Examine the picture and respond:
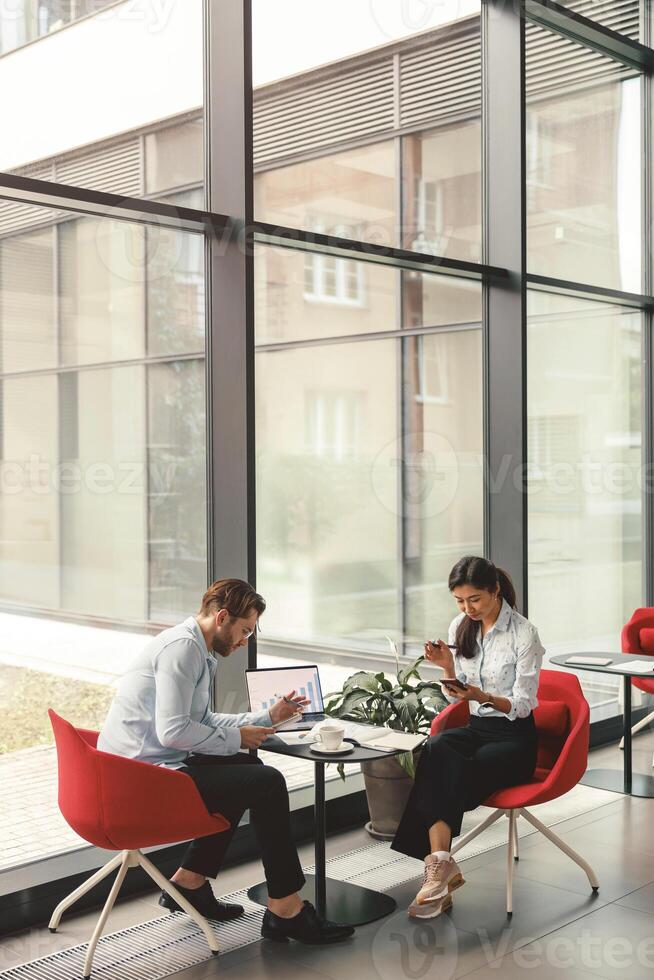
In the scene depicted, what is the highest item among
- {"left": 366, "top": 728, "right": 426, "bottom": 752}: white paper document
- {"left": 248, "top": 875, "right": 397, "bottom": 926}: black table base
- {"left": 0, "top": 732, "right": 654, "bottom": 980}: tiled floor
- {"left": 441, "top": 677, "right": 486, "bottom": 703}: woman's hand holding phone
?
{"left": 441, "top": 677, "right": 486, "bottom": 703}: woman's hand holding phone

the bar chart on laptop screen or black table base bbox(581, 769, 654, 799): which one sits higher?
the bar chart on laptop screen

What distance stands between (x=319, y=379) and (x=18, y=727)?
2434 millimetres

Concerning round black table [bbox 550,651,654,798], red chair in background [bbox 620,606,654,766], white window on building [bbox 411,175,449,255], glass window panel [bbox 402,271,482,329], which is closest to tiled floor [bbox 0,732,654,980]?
round black table [bbox 550,651,654,798]

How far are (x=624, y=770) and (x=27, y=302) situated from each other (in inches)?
156

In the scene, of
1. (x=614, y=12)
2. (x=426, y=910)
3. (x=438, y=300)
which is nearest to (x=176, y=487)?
(x=426, y=910)

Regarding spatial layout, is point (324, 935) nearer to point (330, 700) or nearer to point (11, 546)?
point (330, 700)

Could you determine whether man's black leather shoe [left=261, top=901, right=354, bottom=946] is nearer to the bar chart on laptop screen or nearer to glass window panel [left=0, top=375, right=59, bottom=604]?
the bar chart on laptop screen

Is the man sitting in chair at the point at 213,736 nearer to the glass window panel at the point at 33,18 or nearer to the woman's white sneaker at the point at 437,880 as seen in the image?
the woman's white sneaker at the point at 437,880

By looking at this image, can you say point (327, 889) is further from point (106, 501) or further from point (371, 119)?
point (371, 119)

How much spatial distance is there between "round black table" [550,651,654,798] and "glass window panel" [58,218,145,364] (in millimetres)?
2927

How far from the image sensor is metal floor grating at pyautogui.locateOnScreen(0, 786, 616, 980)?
138 inches

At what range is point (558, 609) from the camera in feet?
21.8

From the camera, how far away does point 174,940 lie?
12.4ft

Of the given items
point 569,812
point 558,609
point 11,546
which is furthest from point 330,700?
point 558,609
